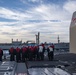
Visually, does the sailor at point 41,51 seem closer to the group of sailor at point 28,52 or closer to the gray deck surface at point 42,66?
the group of sailor at point 28,52

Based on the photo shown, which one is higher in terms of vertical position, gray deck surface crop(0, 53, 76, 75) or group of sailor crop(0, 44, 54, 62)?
group of sailor crop(0, 44, 54, 62)

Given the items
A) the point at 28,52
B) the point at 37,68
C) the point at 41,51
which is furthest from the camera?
the point at 28,52

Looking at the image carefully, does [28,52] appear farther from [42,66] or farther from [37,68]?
[37,68]

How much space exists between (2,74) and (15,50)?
16115 millimetres

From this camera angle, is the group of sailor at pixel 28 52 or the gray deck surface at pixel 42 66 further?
the group of sailor at pixel 28 52

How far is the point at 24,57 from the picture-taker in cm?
2788

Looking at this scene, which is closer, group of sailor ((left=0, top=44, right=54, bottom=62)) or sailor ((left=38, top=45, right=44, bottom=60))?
sailor ((left=38, top=45, right=44, bottom=60))

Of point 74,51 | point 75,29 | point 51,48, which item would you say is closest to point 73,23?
point 75,29

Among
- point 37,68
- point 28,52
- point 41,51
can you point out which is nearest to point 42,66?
point 37,68

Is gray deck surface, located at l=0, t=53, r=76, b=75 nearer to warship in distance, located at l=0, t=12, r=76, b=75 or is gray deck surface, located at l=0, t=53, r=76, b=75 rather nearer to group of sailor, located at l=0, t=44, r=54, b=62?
warship in distance, located at l=0, t=12, r=76, b=75

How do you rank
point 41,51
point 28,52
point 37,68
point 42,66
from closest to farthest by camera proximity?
point 37,68 → point 42,66 → point 41,51 → point 28,52

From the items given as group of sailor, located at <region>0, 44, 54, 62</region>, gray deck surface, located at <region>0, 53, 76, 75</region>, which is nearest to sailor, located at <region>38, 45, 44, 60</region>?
group of sailor, located at <region>0, 44, 54, 62</region>

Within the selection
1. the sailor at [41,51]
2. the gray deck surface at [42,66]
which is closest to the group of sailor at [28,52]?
the sailor at [41,51]

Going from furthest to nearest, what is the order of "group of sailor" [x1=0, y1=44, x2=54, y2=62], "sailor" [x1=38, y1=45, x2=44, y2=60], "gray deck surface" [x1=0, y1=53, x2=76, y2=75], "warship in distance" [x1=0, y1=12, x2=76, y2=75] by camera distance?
"group of sailor" [x1=0, y1=44, x2=54, y2=62]
"sailor" [x1=38, y1=45, x2=44, y2=60]
"gray deck surface" [x1=0, y1=53, x2=76, y2=75]
"warship in distance" [x1=0, y1=12, x2=76, y2=75]
